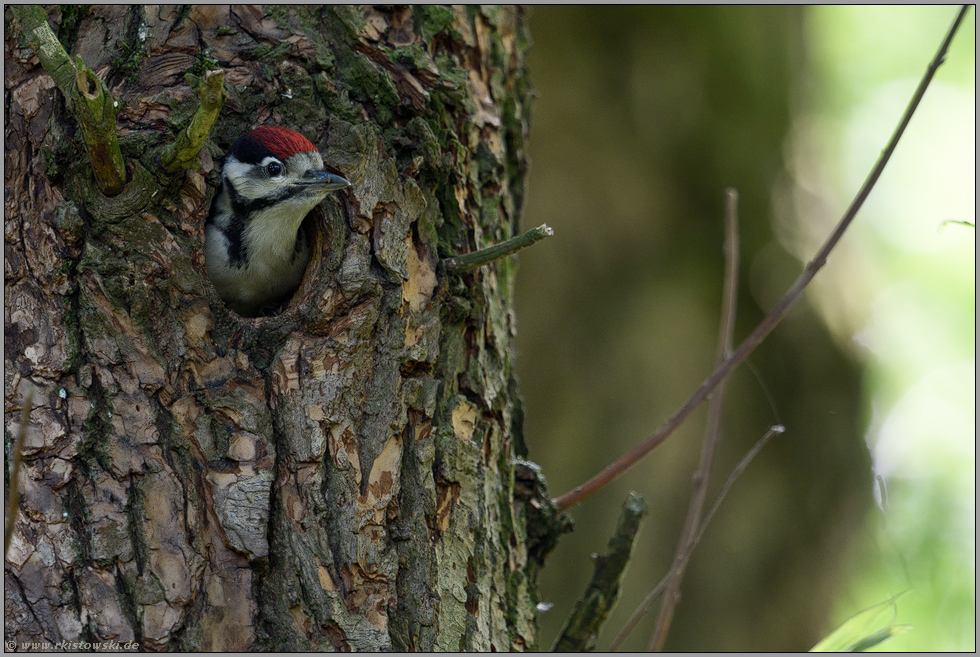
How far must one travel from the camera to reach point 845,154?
7.62 meters

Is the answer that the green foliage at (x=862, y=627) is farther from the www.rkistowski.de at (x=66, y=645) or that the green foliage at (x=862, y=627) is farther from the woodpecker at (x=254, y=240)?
the woodpecker at (x=254, y=240)

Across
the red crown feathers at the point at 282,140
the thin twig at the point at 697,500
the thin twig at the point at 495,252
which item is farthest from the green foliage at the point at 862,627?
the red crown feathers at the point at 282,140

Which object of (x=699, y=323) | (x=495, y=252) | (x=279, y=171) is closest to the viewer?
(x=495, y=252)

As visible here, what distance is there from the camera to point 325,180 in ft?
9.43

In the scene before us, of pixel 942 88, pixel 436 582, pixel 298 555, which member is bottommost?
pixel 436 582

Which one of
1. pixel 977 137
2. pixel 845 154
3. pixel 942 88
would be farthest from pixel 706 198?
pixel 977 137

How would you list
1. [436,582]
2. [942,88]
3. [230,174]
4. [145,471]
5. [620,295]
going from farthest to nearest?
[942,88]
[620,295]
[230,174]
[436,582]
[145,471]

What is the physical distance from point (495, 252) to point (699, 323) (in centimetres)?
448

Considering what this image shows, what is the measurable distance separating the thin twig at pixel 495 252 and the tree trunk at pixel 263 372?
0.06 meters

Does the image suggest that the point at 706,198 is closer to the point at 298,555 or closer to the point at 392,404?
the point at 392,404

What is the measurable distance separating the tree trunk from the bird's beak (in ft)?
0.21

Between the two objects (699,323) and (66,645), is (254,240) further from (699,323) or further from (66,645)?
(699,323)

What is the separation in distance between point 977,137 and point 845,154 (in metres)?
4.33

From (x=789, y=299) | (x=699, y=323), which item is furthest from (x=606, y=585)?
(x=699, y=323)
